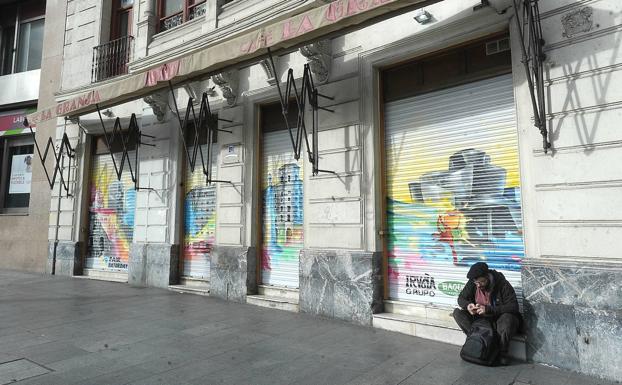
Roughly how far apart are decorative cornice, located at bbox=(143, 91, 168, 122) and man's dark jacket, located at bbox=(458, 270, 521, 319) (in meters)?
8.07

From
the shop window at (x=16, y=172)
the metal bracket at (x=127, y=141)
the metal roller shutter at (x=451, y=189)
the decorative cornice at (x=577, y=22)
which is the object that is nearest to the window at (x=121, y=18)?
the metal bracket at (x=127, y=141)

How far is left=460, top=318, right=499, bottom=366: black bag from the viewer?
16.0 feet

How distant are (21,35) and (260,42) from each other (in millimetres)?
13423

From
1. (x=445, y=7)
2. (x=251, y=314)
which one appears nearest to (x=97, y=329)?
(x=251, y=314)

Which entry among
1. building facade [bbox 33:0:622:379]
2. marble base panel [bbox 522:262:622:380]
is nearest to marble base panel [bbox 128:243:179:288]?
building facade [bbox 33:0:622:379]

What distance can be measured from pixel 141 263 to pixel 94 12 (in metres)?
7.56

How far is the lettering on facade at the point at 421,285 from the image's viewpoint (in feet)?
21.4

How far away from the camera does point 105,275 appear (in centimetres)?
1166

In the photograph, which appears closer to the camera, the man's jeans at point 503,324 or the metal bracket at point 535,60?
the man's jeans at point 503,324

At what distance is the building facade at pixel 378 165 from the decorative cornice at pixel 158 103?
0.07 m

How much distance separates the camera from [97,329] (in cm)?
650

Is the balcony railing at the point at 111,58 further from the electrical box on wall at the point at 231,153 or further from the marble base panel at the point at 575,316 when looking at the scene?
the marble base panel at the point at 575,316

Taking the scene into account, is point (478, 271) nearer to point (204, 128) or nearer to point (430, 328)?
point (430, 328)

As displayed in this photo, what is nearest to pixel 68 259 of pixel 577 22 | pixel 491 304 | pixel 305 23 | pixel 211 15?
pixel 211 15
